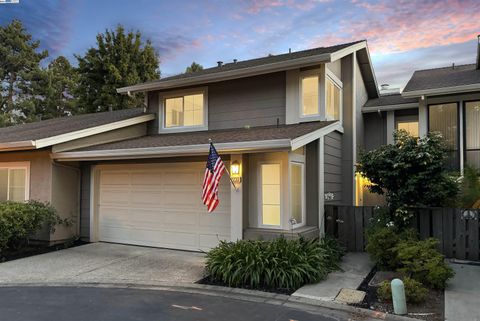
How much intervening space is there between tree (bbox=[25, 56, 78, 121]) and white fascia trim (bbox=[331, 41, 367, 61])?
79.7 ft

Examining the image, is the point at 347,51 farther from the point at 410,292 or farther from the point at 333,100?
the point at 410,292

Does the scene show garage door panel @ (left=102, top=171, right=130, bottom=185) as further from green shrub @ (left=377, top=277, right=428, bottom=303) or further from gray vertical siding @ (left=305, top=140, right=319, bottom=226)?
green shrub @ (left=377, top=277, right=428, bottom=303)

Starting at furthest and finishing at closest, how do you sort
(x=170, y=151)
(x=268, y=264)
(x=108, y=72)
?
1. (x=108, y=72)
2. (x=170, y=151)
3. (x=268, y=264)

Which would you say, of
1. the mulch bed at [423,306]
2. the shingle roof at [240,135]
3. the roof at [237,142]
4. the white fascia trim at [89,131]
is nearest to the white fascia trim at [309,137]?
the roof at [237,142]

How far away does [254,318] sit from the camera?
16.5 feet

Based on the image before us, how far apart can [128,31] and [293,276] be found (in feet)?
86.8

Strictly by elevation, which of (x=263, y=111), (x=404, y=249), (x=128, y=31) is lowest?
(x=404, y=249)

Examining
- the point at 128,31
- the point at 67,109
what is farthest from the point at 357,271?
the point at 67,109

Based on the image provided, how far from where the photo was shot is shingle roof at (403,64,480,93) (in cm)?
1132

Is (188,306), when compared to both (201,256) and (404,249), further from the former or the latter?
(404,249)

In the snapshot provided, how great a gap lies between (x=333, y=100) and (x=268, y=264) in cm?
583

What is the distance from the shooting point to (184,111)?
469 inches

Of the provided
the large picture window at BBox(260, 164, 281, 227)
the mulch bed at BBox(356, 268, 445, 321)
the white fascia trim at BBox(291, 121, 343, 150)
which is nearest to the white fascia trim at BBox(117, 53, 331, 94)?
the white fascia trim at BBox(291, 121, 343, 150)

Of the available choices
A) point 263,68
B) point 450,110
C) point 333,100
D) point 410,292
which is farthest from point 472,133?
point 410,292
